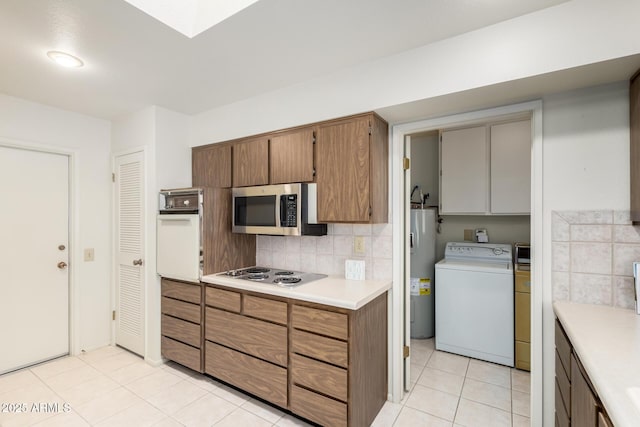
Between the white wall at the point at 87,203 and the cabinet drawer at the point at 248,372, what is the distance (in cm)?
153

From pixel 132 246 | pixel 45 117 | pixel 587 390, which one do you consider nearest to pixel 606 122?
pixel 587 390

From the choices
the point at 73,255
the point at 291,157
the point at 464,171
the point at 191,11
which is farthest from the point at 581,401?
the point at 73,255

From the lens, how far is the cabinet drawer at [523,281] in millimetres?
2684

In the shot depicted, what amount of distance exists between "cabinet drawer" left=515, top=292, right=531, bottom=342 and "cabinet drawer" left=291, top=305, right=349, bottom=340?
1862 mm

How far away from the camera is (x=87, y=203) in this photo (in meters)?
3.08

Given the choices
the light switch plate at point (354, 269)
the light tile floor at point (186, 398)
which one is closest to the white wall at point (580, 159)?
the light tile floor at point (186, 398)

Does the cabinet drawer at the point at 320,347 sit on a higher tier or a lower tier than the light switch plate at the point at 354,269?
lower

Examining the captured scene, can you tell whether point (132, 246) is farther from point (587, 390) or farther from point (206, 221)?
point (587, 390)

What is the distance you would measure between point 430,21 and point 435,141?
243cm

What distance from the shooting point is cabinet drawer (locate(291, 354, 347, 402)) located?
1.79 meters

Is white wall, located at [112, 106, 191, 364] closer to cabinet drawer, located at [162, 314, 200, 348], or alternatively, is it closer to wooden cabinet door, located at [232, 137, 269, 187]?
cabinet drawer, located at [162, 314, 200, 348]

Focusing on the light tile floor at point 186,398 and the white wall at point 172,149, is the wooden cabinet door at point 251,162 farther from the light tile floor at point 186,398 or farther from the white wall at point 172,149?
the light tile floor at point 186,398

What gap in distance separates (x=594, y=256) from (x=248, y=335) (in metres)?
2.20

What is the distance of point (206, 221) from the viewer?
2.51 m
